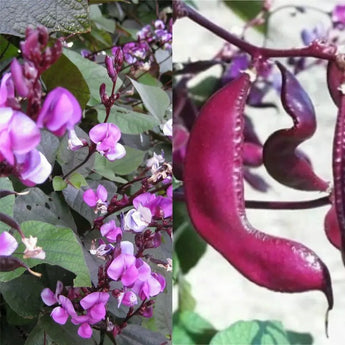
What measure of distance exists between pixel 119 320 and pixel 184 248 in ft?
0.55

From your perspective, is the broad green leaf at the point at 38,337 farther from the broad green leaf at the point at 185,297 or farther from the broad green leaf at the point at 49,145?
the broad green leaf at the point at 185,297

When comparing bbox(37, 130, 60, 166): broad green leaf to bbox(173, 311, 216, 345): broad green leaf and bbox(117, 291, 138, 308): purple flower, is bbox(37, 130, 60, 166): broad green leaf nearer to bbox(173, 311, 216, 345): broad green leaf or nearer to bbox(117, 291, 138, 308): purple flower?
bbox(117, 291, 138, 308): purple flower

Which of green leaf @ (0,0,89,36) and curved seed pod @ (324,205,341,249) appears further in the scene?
curved seed pod @ (324,205,341,249)

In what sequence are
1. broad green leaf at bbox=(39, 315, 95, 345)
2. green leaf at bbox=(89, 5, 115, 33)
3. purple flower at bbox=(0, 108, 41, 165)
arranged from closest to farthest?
1. purple flower at bbox=(0, 108, 41, 165)
2. broad green leaf at bbox=(39, 315, 95, 345)
3. green leaf at bbox=(89, 5, 115, 33)

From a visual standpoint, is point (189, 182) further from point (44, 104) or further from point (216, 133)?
point (44, 104)

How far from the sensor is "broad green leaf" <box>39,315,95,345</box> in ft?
0.82

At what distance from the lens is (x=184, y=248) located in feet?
1.48

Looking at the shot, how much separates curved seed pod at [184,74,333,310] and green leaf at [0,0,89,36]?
19cm

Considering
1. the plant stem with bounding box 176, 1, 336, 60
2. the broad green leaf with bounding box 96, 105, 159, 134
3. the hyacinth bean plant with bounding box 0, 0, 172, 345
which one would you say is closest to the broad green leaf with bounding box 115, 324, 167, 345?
the hyacinth bean plant with bounding box 0, 0, 172, 345

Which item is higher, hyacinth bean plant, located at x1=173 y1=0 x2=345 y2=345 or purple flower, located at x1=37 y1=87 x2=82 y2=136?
purple flower, located at x1=37 y1=87 x2=82 y2=136

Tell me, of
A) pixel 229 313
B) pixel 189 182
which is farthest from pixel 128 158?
pixel 229 313

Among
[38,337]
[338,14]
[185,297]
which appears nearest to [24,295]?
[38,337]

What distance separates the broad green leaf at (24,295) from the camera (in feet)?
0.80

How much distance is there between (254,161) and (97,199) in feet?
0.64
